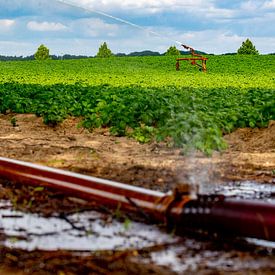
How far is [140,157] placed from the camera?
8.19 m

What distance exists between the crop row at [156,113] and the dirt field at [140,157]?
0.19m

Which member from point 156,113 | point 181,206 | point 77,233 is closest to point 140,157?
point 156,113

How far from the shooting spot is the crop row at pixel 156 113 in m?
8.30

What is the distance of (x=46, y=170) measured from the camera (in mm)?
5293

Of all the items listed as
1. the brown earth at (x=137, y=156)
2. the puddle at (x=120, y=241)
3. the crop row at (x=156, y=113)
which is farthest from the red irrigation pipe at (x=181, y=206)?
the crop row at (x=156, y=113)

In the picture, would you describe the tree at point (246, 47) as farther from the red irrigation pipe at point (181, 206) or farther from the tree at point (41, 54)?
the red irrigation pipe at point (181, 206)

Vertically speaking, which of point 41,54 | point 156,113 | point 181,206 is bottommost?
point 181,206

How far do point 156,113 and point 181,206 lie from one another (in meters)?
6.26

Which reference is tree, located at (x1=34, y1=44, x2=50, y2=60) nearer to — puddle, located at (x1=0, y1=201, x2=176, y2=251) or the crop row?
the crop row

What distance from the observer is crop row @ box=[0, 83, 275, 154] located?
830cm

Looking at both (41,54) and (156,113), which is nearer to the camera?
(156,113)

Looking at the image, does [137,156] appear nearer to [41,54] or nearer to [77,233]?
[77,233]

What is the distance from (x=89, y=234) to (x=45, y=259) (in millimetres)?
583

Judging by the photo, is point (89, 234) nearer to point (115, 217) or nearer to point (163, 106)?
point (115, 217)
